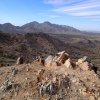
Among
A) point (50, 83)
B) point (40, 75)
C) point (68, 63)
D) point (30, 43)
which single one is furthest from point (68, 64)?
point (30, 43)

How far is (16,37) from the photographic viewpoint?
4338 inches

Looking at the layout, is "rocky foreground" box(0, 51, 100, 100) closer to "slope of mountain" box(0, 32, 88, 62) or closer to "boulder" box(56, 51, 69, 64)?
"boulder" box(56, 51, 69, 64)

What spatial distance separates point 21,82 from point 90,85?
3797 mm

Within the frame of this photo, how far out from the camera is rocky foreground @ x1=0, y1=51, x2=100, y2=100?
12633 millimetres

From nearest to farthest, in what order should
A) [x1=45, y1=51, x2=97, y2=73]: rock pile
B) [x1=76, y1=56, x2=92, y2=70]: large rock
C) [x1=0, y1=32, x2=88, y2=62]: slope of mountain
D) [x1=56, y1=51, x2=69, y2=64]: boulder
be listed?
1. [x1=76, y1=56, x2=92, y2=70]: large rock
2. [x1=45, y1=51, x2=97, y2=73]: rock pile
3. [x1=56, y1=51, x2=69, y2=64]: boulder
4. [x1=0, y1=32, x2=88, y2=62]: slope of mountain

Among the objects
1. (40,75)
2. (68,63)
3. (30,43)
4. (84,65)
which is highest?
(68,63)

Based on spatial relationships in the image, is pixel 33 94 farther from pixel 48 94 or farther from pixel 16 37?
pixel 16 37

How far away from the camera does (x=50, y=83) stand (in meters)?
13.0

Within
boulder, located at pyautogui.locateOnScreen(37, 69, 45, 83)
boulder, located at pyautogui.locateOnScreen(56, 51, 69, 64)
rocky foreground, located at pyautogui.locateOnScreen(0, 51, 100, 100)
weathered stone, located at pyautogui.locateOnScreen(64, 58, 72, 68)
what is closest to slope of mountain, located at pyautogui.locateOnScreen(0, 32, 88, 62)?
boulder, located at pyautogui.locateOnScreen(56, 51, 69, 64)

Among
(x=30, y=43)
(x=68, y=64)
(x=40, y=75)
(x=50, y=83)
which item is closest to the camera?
(x=50, y=83)

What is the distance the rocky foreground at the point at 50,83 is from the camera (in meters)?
12.6

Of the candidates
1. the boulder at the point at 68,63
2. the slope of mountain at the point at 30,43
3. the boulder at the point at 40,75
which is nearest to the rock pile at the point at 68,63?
the boulder at the point at 68,63

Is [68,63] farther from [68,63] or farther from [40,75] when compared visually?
[40,75]

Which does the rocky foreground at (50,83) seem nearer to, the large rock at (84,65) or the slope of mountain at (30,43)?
the large rock at (84,65)
